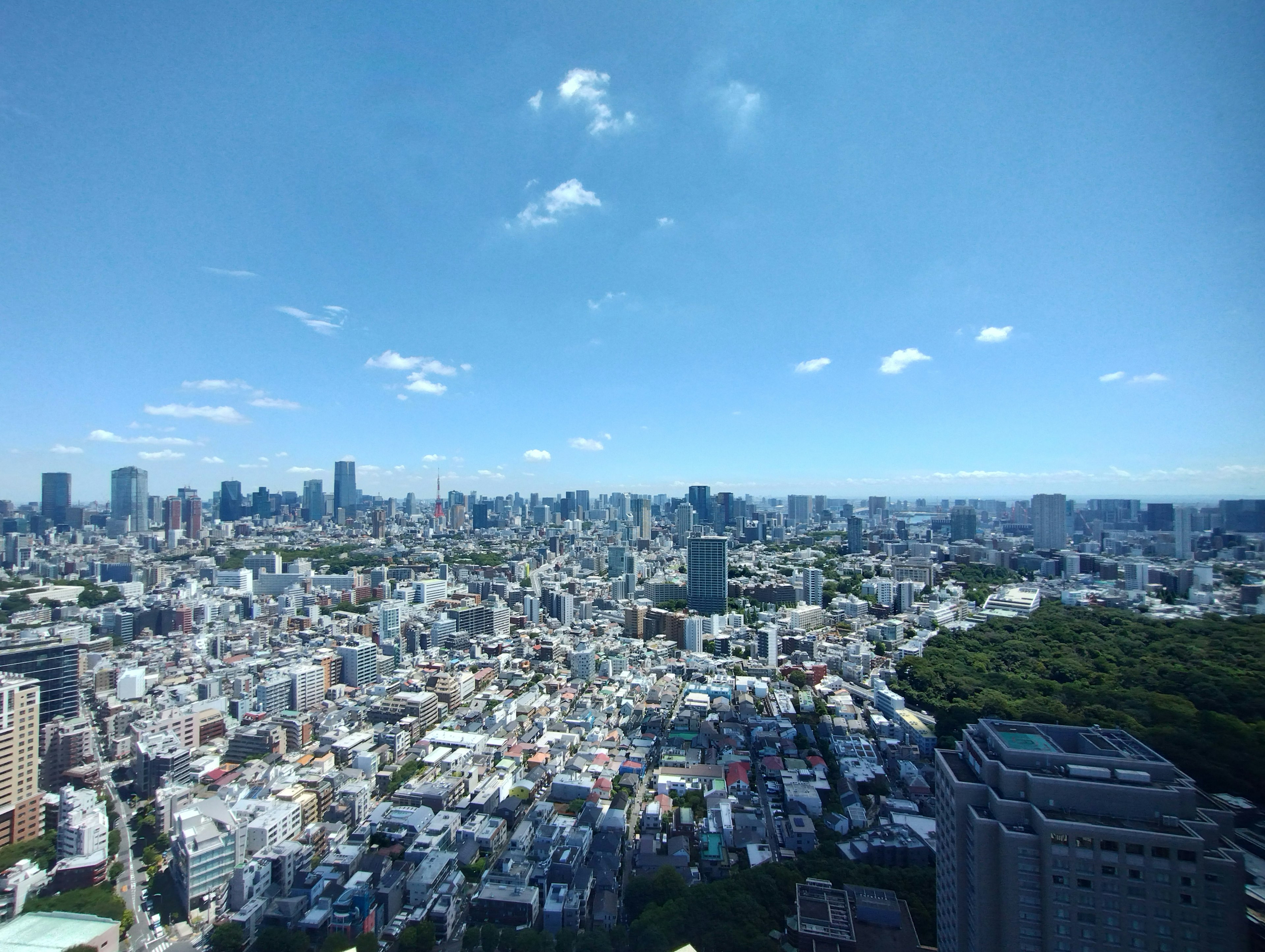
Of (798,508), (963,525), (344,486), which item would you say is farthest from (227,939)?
(798,508)

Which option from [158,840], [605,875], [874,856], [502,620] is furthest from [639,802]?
[502,620]

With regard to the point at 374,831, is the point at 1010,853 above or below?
above

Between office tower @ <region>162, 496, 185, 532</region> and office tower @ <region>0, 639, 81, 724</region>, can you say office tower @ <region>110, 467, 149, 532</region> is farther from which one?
office tower @ <region>0, 639, 81, 724</region>

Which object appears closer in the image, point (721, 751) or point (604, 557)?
point (721, 751)

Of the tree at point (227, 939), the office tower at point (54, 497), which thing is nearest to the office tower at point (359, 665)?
the tree at point (227, 939)

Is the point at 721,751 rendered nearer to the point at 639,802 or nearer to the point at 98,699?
the point at 639,802

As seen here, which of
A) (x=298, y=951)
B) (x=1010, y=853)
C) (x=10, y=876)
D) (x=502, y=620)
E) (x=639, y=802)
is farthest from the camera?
(x=502, y=620)

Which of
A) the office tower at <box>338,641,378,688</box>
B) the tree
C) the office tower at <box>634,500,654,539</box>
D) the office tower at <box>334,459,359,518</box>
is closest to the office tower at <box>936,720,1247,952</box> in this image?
the tree
